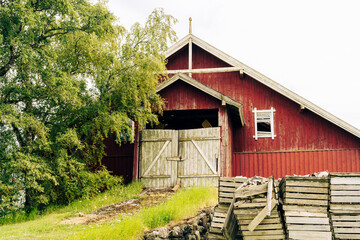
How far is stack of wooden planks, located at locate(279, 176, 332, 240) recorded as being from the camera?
995 centimetres

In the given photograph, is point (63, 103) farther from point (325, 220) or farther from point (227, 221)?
point (325, 220)

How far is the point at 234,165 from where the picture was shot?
61.2ft

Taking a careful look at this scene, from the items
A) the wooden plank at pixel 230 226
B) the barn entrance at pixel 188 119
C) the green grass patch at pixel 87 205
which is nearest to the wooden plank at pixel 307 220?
the wooden plank at pixel 230 226

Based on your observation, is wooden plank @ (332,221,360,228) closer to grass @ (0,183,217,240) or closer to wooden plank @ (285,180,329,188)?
wooden plank @ (285,180,329,188)

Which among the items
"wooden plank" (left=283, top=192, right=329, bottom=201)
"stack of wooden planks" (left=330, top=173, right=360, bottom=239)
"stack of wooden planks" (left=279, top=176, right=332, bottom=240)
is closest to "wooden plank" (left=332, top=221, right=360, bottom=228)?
"stack of wooden planks" (left=330, top=173, right=360, bottom=239)

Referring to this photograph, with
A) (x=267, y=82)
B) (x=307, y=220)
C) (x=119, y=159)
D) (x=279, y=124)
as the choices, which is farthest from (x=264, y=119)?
(x=307, y=220)

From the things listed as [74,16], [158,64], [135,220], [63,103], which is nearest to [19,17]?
[74,16]

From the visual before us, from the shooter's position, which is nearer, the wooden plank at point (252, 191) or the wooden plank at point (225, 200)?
the wooden plank at point (252, 191)

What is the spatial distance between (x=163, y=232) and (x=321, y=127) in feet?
33.0

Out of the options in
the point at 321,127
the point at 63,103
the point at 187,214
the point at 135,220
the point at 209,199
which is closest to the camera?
the point at 135,220

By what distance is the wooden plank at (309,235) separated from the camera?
989 cm

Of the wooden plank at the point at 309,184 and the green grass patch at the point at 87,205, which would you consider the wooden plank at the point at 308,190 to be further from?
the green grass patch at the point at 87,205

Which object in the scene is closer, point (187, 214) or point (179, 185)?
point (187, 214)

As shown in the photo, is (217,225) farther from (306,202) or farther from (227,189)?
(306,202)
